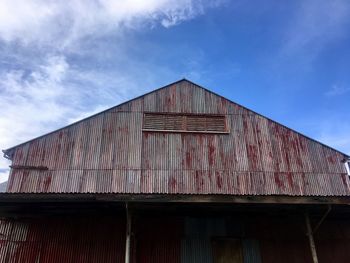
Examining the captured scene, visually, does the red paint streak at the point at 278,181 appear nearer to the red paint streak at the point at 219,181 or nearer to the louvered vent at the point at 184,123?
the red paint streak at the point at 219,181

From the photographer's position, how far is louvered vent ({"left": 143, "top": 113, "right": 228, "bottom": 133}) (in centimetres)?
1254

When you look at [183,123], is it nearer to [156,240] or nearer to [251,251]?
[156,240]

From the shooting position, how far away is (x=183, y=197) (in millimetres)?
7805

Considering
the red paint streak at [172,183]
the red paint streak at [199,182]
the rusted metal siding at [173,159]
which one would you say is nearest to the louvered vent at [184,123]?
the rusted metal siding at [173,159]

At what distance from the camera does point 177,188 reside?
441 inches

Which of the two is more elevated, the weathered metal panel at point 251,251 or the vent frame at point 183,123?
the vent frame at point 183,123

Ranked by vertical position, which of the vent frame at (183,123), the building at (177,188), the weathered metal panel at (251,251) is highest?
the vent frame at (183,123)

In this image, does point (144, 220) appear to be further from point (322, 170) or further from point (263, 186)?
point (322, 170)

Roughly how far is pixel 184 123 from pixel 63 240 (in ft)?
19.6

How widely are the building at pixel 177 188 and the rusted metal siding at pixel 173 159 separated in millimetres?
38

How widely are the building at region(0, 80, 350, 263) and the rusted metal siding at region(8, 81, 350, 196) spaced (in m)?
0.04

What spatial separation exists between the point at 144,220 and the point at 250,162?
4468mm

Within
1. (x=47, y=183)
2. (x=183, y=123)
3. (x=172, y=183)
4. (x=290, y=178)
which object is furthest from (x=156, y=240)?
(x=290, y=178)

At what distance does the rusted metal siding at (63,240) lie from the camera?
386 inches
